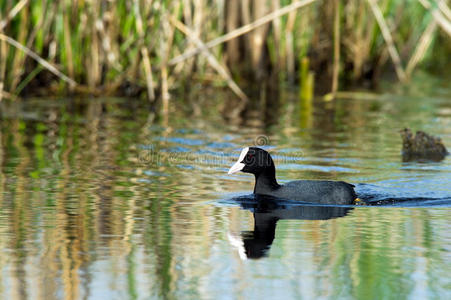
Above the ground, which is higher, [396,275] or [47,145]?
[47,145]

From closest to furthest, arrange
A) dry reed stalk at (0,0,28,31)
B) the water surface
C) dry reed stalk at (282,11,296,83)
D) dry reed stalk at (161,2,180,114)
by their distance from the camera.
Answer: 1. the water surface
2. dry reed stalk at (0,0,28,31)
3. dry reed stalk at (161,2,180,114)
4. dry reed stalk at (282,11,296,83)

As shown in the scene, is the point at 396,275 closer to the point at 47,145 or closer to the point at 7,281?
the point at 7,281

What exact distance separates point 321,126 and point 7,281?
6.59 metres

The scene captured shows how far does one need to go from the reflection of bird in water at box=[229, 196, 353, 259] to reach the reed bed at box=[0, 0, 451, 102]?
128 inches

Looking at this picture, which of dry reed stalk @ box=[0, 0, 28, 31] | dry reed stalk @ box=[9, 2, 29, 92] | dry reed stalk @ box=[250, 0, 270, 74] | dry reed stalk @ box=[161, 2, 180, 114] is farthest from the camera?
dry reed stalk @ box=[250, 0, 270, 74]

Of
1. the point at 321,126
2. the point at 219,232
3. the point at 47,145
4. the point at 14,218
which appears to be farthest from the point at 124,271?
the point at 321,126

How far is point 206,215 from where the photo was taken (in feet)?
18.4

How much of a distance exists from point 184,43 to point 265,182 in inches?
238

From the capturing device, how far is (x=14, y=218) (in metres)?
5.38

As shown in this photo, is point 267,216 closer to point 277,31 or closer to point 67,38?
point 67,38

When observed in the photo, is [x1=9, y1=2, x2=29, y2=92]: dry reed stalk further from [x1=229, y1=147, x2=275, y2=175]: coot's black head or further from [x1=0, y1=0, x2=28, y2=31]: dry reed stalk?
[x1=229, y1=147, x2=275, y2=175]: coot's black head

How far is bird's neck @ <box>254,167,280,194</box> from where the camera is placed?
6363 mm

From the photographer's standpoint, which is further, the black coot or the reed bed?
the reed bed

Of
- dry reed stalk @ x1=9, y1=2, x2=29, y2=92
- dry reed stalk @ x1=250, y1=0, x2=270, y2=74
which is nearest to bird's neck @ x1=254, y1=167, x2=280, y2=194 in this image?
dry reed stalk @ x1=9, y1=2, x2=29, y2=92
